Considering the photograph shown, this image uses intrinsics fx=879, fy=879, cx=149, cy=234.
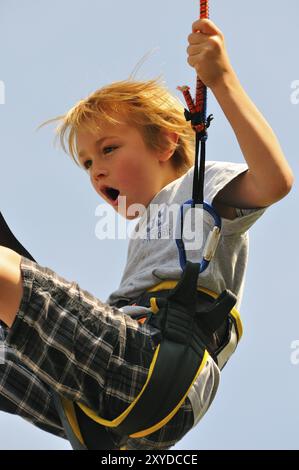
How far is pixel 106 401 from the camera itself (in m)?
2.77

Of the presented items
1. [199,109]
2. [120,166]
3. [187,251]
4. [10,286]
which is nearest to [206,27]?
[199,109]

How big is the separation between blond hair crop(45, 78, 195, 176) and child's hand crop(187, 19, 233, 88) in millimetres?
946

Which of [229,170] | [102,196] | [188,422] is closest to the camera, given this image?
[188,422]

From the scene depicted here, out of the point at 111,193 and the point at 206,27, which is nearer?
the point at 206,27

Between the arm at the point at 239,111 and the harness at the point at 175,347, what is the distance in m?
0.07

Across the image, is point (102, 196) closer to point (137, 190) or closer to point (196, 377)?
point (137, 190)

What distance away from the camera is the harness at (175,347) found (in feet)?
8.82

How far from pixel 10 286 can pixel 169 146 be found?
1.50 metres

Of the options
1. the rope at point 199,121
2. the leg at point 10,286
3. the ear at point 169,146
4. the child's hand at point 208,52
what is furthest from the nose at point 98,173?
the leg at point 10,286

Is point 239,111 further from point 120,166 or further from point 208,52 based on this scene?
Answer: point 120,166

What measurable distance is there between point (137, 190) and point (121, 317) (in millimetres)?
968

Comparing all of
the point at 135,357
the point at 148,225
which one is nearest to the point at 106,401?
the point at 135,357

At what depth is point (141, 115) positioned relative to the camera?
3.91 metres

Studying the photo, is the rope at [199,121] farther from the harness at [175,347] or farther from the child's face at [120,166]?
the child's face at [120,166]
